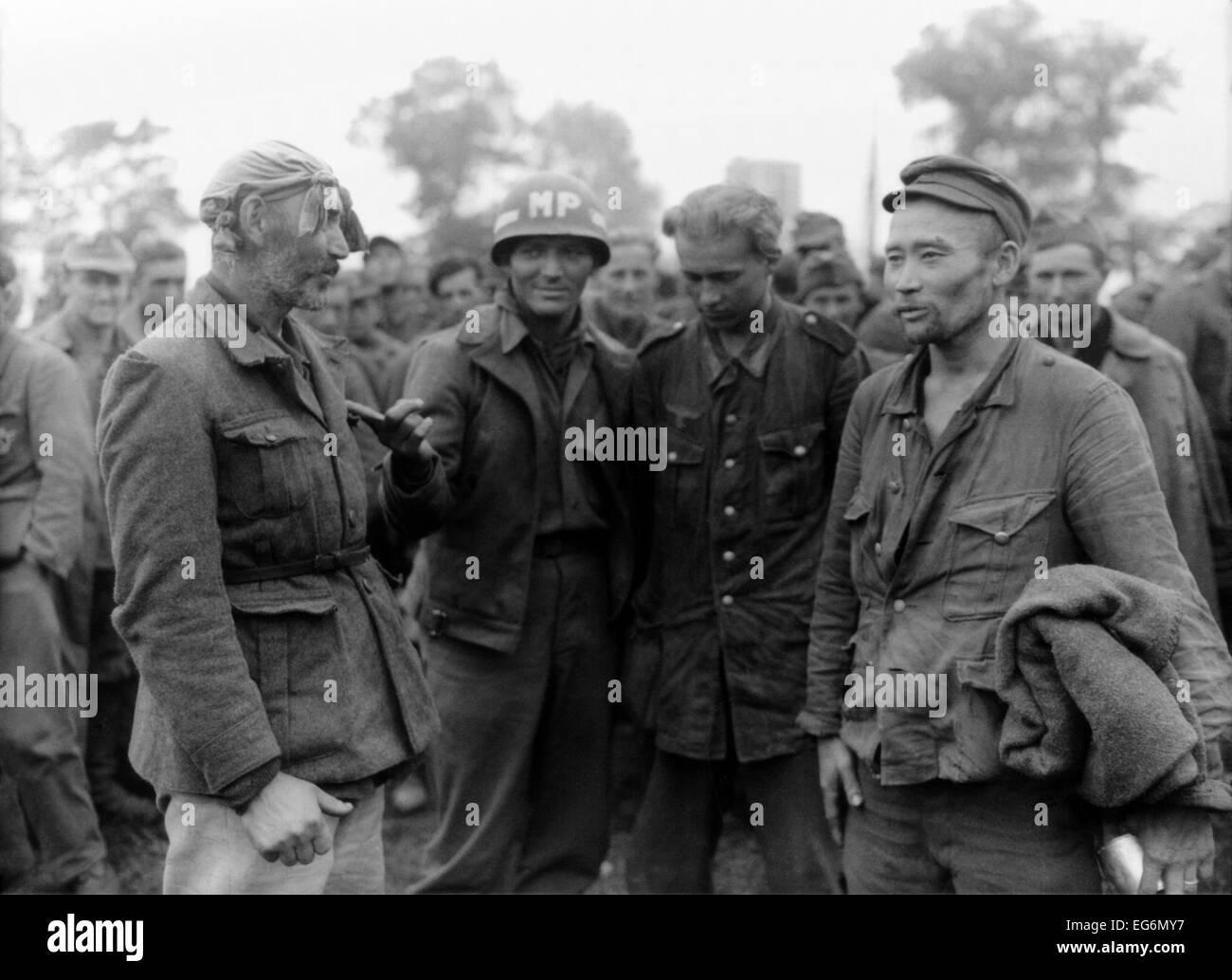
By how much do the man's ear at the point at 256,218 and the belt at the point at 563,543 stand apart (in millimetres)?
1601

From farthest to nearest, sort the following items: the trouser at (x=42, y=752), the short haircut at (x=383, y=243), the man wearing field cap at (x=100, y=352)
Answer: the short haircut at (x=383, y=243) < the man wearing field cap at (x=100, y=352) < the trouser at (x=42, y=752)

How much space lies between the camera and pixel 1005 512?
10.5 ft

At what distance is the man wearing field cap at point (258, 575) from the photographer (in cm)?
286

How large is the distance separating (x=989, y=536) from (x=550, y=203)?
195 cm

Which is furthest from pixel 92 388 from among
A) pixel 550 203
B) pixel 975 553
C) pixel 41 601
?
pixel 975 553

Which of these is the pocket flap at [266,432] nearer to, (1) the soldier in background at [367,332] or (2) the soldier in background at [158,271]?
(2) the soldier in background at [158,271]

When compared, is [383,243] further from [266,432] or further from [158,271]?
[266,432]

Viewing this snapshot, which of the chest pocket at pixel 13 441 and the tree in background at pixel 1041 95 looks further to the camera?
the tree in background at pixel 1041 95

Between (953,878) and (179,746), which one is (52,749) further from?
(953,878)

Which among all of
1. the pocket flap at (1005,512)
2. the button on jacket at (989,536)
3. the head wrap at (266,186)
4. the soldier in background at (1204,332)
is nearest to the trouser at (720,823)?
the button on jacket at (989,536)

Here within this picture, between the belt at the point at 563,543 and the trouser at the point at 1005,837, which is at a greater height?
the belt at the point at 563,543

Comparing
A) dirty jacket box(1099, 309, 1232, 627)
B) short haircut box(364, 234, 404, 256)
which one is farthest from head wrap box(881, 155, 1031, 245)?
short haircut box(364, 234, 404, 256)

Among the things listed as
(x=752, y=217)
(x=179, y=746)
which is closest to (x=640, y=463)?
(x=752, y=217)

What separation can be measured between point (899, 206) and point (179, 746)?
2067 mm
